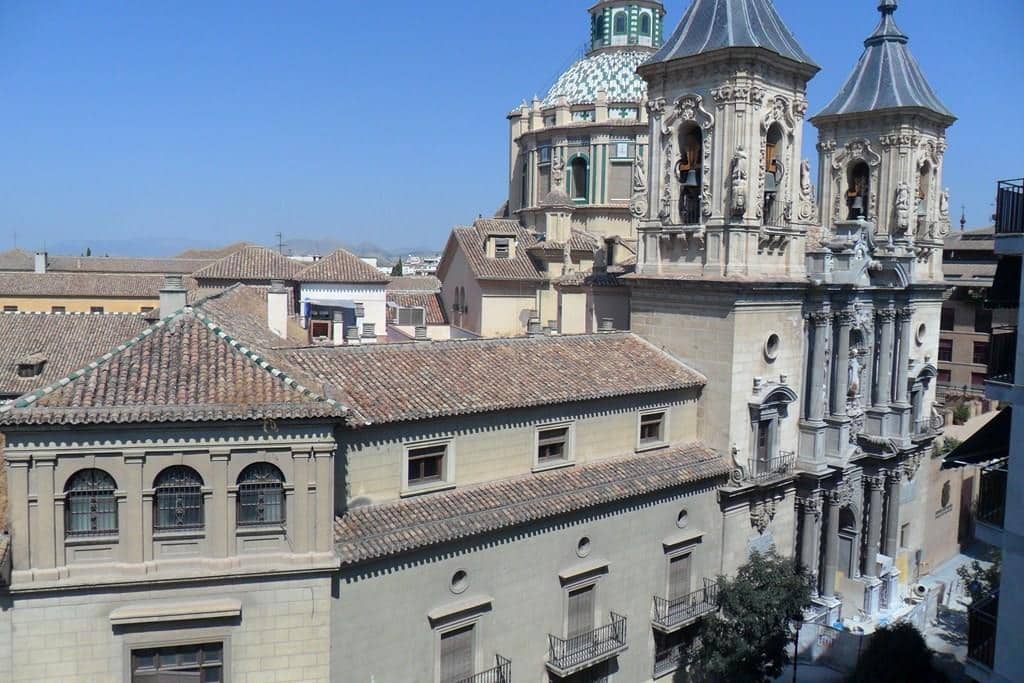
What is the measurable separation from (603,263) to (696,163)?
634 centimetres

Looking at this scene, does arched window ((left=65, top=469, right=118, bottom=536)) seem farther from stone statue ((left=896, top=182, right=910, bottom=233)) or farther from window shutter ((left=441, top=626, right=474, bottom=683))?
stone statue ((left=896, top=182, right=910, bottom=233))

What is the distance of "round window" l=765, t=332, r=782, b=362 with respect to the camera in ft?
83.0

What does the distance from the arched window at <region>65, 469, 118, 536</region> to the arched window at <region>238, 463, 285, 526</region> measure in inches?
85.8

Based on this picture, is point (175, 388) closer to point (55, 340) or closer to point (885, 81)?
point (55, 340)

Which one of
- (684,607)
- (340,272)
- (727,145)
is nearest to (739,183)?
(727,145)

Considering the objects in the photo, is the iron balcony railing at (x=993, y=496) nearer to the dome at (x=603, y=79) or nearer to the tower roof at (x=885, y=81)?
the tower roof at (x=885, y=81)

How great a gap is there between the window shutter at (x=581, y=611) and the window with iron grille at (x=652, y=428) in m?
4.59

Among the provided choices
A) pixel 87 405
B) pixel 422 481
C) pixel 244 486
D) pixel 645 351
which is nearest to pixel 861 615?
pixel 645 351

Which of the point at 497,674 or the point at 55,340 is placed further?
the point at 55,340

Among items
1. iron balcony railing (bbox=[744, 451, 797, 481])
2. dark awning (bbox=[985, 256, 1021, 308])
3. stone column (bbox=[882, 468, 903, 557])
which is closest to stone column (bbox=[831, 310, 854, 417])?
iron balcony railing (bbox=[744, 451, 797, 481])

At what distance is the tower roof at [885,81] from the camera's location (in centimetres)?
3216

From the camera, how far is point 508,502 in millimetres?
19234

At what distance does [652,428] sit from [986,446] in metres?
9.59

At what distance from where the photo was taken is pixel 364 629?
16719 millimetres
